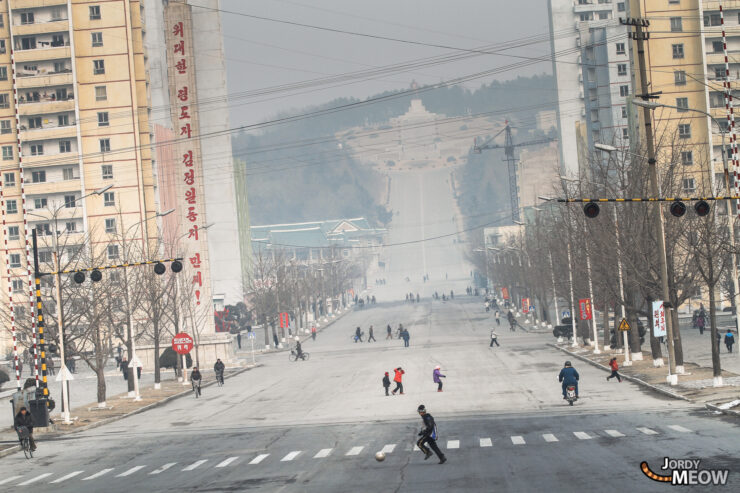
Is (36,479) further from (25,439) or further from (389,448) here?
(389,448)

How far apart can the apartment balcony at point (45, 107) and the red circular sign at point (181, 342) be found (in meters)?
55.5

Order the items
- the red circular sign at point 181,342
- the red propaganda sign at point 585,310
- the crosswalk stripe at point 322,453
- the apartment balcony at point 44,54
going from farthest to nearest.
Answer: the apartment balcony at point 44,54 → the red propaganda sign at point 585,310 → the red circular sign at point 181,342 → the crosswalk stripe at point 322,453

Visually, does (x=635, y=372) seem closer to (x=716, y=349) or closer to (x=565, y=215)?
(x=716, y=349)

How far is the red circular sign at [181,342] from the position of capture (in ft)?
201

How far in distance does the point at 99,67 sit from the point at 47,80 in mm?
5410

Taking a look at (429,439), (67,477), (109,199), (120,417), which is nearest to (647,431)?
(429,439)

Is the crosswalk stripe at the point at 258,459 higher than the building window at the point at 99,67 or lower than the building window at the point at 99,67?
lower

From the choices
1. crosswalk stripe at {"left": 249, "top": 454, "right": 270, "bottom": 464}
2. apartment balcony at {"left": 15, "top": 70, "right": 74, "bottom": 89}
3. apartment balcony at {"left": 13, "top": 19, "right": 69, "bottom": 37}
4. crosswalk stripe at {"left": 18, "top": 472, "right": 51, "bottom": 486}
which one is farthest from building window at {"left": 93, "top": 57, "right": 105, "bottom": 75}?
crosswalk stripe at {"left": 249, "top": 454, "right": 270, "bottom": 464}

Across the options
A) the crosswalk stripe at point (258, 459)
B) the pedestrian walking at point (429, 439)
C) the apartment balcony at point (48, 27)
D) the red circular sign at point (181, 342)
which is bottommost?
the crosswalk stripe at point (258, 459)

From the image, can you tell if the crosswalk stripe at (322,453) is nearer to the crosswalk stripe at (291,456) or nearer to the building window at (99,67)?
the crosswalk stripe at (291,456)

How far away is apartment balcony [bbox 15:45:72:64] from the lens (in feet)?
358

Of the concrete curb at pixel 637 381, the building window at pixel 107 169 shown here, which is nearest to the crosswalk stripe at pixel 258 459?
the concrete curb at pixel 637 381

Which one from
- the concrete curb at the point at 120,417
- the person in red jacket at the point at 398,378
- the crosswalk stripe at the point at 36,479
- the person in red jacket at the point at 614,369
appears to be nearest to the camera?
the crosswalk stripe at the point at 36,479

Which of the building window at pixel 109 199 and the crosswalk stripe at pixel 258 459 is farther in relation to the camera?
the building window at pixel 109 199
